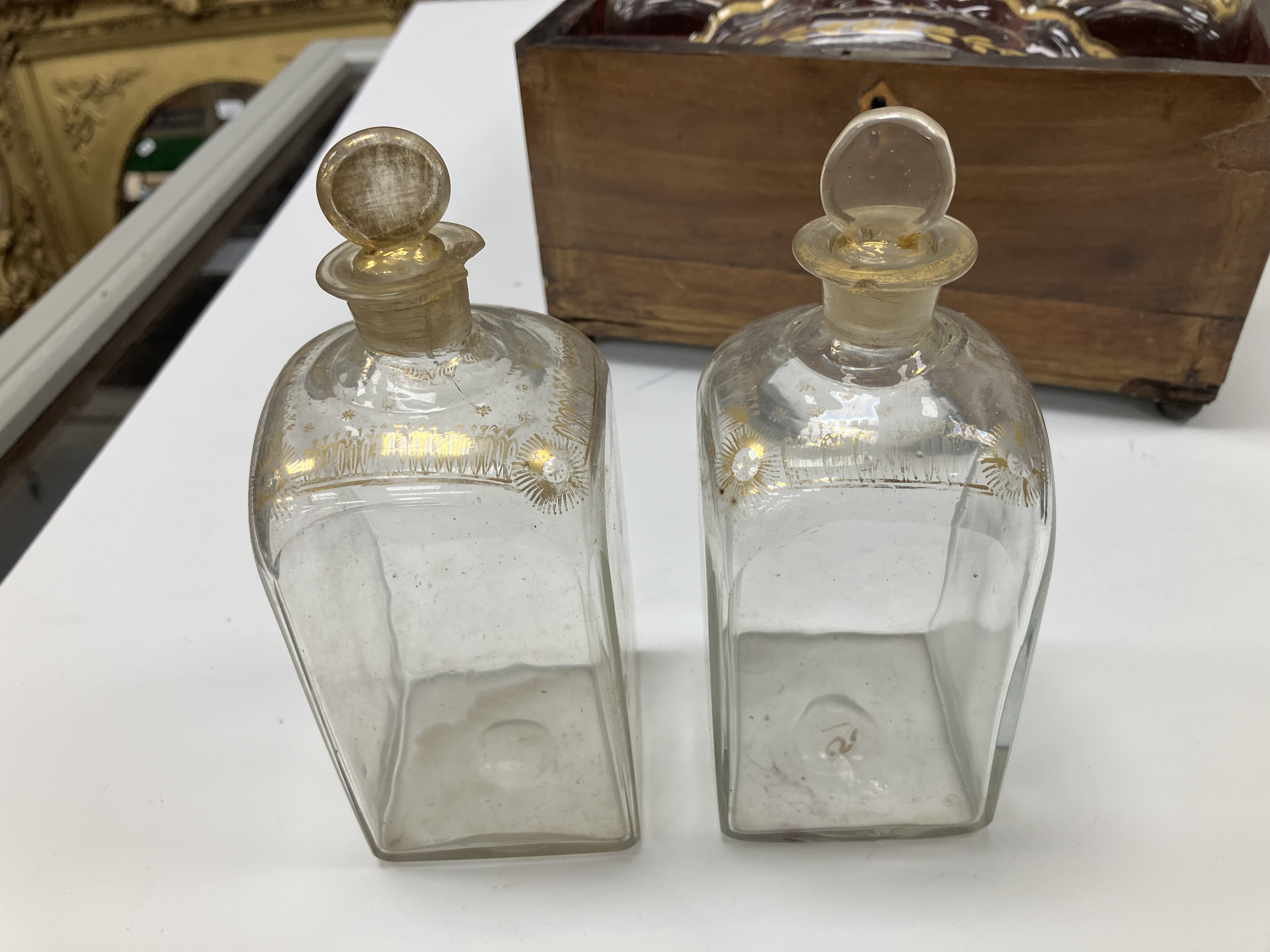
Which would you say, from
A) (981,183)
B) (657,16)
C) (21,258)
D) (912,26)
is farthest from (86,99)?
(981,183)

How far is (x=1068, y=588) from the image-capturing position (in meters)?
0.72

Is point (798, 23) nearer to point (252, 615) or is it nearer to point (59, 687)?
point (252, 615)

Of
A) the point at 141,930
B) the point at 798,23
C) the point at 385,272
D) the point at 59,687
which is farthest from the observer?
the point at 798,23

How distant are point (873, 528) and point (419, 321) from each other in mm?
248

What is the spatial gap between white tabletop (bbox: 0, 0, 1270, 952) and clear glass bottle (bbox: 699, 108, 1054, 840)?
38mm

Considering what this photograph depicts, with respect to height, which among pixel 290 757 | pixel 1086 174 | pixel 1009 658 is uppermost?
pixel 1086 174

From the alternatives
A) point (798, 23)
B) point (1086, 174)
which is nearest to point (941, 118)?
point (1086, 174)

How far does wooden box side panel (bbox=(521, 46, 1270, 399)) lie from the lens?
68 cm

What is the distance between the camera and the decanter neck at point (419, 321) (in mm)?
458

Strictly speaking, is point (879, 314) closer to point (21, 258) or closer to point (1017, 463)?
point (1017, 463)

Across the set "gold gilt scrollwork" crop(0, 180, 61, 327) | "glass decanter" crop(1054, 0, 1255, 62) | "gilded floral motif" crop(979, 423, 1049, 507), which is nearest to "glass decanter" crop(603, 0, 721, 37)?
"glass decanter" crop(1054, 0, 1255, 62)

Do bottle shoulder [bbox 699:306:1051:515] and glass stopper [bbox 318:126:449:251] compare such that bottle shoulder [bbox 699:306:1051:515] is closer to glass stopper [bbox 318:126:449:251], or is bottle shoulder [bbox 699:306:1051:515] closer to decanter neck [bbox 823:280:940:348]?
decanter neck [bbox 823:280:940:348]

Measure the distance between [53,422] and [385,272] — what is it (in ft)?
2.07

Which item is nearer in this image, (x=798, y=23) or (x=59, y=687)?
(x=59, y=687)
